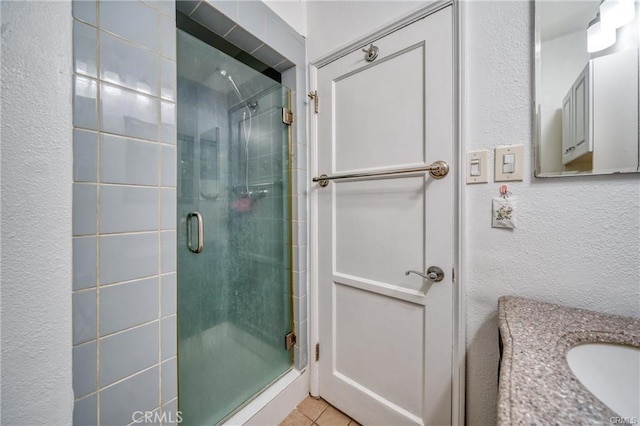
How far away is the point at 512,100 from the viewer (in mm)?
820

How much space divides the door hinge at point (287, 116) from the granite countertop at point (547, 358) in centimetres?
127

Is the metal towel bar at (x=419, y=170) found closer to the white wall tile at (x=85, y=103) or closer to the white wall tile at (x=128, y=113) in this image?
the white wall tile at (x=128, y=113)

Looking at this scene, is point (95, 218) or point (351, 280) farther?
point (351, 280)

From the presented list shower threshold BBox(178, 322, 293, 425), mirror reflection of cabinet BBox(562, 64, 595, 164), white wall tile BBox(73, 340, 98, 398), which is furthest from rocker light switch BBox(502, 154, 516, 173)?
white wall tile BBox(73, 340, 98, 398)

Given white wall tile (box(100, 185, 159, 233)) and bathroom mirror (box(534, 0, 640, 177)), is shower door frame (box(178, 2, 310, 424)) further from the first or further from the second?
bathroom mirror (box(534, 0, 640, 177))

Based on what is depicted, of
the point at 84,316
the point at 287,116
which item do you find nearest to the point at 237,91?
the point at 287,116

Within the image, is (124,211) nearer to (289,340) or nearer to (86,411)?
(86,411)

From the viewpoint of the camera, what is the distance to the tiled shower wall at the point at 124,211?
64cm

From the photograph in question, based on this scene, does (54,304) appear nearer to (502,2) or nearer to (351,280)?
(351,280)

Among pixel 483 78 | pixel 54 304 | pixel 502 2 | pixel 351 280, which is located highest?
pixel 502 2

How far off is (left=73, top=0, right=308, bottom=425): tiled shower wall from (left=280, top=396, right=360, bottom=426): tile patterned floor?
67cm

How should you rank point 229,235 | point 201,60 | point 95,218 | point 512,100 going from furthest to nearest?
point 229,235 → point 201,60 → point 512,100 → point 95,218

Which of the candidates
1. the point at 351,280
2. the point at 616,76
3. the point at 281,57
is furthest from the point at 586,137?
the point at 281,57

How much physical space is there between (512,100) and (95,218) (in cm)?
140
